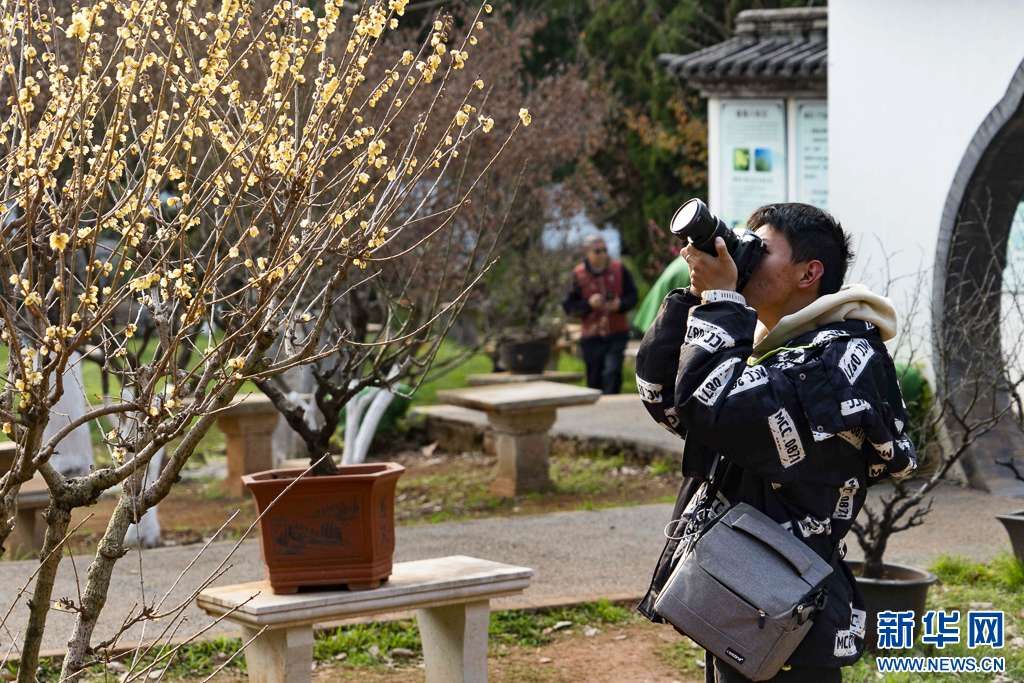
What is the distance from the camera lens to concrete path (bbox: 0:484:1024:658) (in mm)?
6145

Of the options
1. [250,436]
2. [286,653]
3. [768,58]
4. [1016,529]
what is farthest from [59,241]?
[768,58]

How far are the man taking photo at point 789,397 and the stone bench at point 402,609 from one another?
52.9 inches

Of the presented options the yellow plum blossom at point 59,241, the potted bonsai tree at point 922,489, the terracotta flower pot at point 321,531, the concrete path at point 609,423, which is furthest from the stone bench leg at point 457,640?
the concrete path at point 609,423

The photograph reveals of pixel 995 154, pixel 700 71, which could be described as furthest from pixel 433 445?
pixel 995 154

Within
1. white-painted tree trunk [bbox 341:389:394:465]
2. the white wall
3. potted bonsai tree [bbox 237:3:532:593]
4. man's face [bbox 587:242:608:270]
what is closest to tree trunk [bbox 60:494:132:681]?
potted bonsai tree [bbox 237:3:532:593]

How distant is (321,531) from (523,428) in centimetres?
538

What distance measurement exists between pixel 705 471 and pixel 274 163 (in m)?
1.28

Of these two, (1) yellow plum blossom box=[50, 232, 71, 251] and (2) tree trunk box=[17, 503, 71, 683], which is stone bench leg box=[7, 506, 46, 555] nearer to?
(2) tree trunk box=[17, 503, 71, 683]

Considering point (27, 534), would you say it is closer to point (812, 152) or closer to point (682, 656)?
point (682, 656)

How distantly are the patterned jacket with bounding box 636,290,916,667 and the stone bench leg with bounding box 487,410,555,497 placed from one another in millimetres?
6406

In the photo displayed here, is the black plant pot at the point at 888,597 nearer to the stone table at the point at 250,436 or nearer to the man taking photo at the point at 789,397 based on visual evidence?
the man taking photo at the point at 789,397

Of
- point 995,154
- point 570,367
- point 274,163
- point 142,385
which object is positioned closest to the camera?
point 142,385

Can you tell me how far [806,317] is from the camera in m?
3.10

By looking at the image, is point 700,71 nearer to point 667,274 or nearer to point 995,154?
point 667,274
